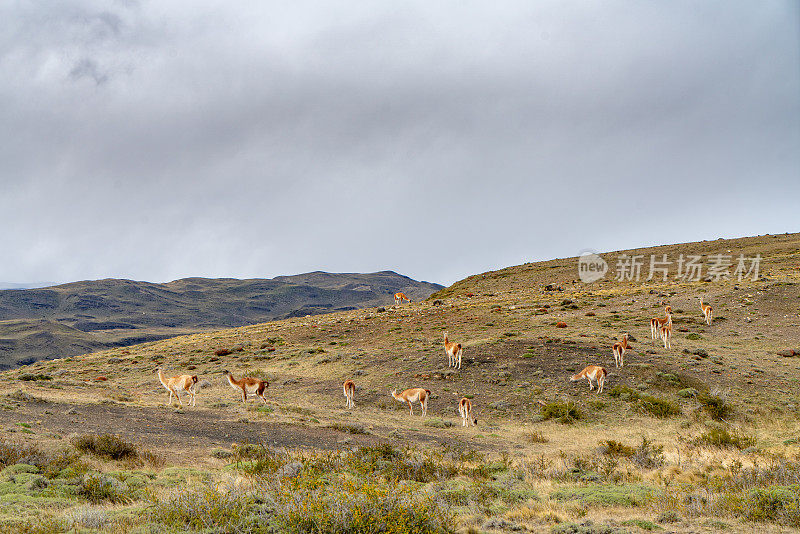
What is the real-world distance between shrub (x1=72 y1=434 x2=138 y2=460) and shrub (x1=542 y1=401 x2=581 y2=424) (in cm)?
1496

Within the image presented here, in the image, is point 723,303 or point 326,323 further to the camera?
point 326,323

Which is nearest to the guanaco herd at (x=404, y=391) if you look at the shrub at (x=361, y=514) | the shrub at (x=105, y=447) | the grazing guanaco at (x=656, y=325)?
the grazing guanaco at (x=656, y=325)

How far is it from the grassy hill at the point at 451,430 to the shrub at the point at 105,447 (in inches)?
2.5

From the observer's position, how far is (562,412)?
64.2 ft

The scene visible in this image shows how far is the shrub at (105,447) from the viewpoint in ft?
37.9

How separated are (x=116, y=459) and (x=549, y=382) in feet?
59.6

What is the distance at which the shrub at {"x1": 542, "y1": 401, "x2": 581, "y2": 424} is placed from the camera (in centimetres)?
1920

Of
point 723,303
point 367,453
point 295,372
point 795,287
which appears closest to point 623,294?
point 723,303

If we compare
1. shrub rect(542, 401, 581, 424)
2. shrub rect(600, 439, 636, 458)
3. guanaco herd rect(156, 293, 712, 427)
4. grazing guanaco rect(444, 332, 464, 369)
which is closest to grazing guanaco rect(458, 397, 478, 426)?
guanaco herd rect(156, 293, 712, 427)

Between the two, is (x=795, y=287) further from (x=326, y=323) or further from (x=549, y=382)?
(x=326, y=323)

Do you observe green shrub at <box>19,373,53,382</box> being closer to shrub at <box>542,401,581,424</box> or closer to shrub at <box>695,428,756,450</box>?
shrub at <box>542,401,581,424</box>

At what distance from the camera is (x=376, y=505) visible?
6.59m

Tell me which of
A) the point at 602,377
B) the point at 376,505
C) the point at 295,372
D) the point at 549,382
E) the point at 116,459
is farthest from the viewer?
the point at 295,372

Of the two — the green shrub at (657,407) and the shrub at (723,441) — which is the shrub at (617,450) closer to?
the shrub at (723,441)
